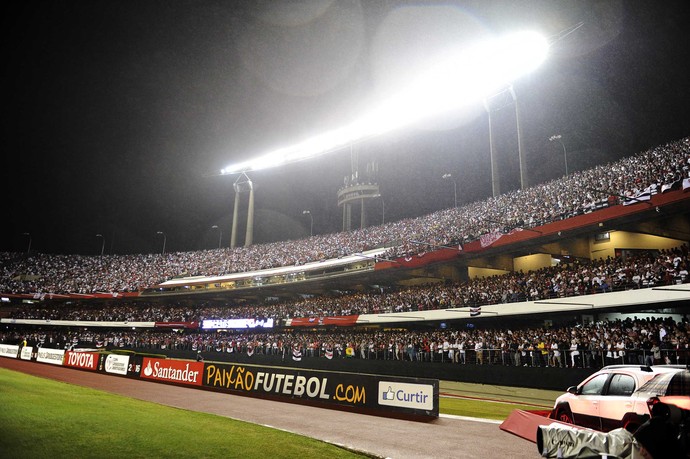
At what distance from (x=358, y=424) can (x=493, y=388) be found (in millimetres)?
13461

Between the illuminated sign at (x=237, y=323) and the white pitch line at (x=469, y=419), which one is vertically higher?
the illuminated sign at (x=237, y=323)

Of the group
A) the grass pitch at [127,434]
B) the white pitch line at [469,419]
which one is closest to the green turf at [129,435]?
the grass pitch at [127,434]

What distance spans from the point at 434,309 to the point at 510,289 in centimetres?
539

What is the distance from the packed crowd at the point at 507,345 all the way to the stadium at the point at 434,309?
0.09 metres

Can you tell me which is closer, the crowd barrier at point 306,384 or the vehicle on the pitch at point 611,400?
the vehicle on the pitch at point 611,400

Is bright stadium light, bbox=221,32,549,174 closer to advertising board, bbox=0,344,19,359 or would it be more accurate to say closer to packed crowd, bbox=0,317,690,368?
packed crowd, bbox=0,317,690,368

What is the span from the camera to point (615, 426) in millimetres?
7246

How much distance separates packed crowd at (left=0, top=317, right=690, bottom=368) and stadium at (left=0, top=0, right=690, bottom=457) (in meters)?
0.09

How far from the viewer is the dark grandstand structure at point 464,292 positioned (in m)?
19.7

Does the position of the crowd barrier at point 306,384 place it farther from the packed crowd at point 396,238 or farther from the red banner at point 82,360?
the packed crowd at point 396,238

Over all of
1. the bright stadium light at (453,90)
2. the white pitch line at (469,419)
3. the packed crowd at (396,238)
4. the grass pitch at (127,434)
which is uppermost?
the bright stadium light at (453,90)

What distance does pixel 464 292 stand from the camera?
28.3 meters

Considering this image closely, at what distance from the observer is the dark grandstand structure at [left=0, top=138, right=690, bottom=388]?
1973cm

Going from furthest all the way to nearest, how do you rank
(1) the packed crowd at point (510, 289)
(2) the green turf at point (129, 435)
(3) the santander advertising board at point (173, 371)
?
1. (3) the santander advertising board at point (173, 371)
2. (1) the packed crowd at point (510, 289)
3. (2) the green turf at point (129, 435)
